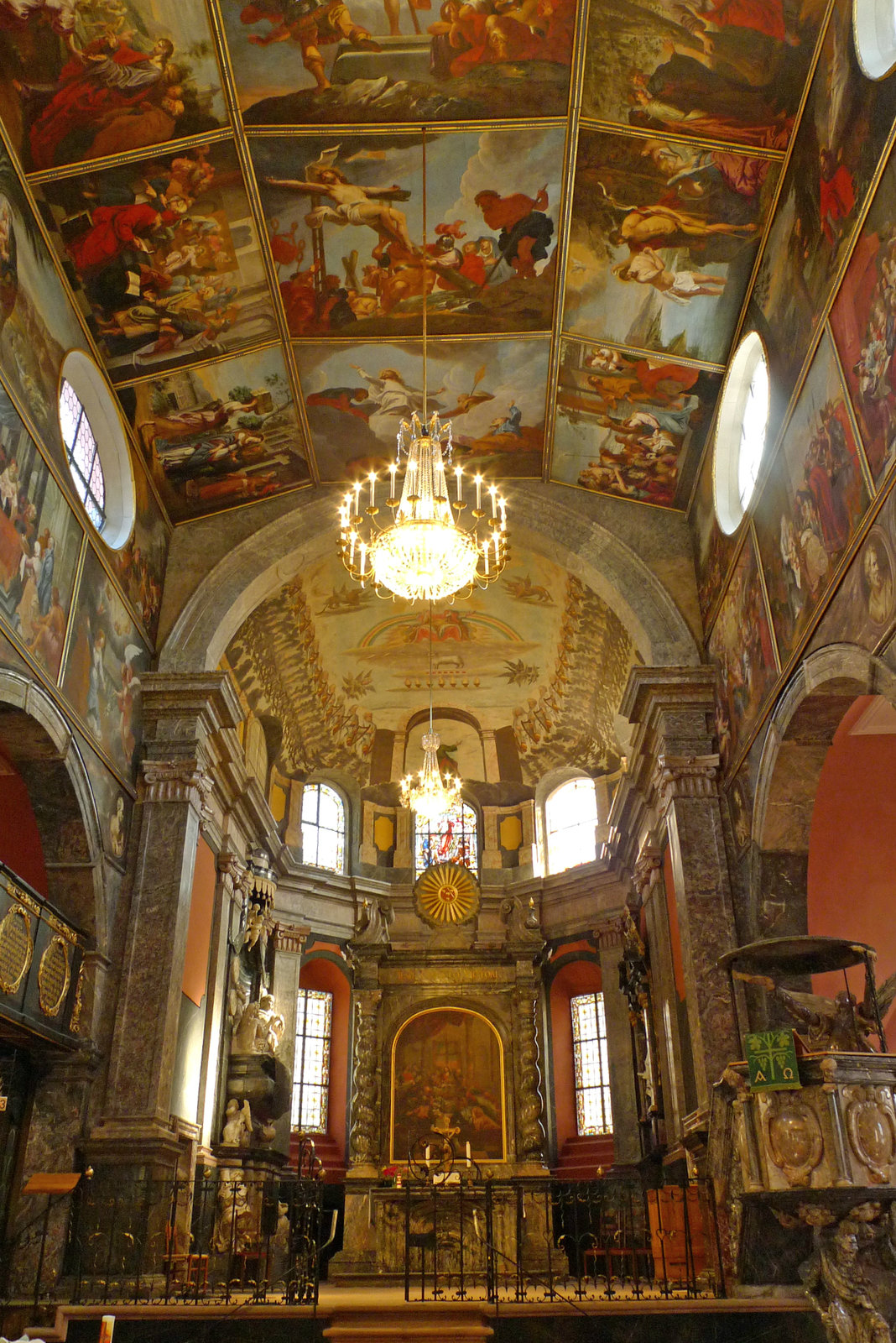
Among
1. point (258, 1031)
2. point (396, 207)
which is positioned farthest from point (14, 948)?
point (396, 207)

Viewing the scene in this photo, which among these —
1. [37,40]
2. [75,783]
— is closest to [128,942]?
[75,783]

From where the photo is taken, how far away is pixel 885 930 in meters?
11.2

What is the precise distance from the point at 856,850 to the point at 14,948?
825cm

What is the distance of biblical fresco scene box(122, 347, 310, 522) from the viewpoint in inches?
499

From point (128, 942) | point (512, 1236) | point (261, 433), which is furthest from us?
point (512, 1236)

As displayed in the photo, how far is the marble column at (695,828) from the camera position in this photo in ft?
36.8

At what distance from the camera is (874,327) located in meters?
7.70

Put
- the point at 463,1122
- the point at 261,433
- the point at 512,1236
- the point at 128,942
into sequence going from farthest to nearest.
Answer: the point at 463,1122
the point at 512,1236
the point at 261,433
the point at 128,942

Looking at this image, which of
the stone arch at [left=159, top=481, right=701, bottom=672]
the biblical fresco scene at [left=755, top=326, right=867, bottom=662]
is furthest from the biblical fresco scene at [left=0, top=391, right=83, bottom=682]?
the biblical fresco scene at [left=755, top=326, right=867, bottom=662]

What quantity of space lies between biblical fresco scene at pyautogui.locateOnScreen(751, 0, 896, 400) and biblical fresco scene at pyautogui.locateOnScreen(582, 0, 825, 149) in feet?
0.95

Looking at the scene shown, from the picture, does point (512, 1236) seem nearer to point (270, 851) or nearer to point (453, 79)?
point (270, 851)

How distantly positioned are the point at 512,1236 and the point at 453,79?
45.5 feet

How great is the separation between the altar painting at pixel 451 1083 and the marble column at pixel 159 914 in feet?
18.0

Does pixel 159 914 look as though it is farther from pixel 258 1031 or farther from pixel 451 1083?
pixel 451 1083
